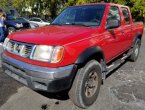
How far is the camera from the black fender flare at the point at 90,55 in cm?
361

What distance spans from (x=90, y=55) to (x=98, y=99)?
1.05m

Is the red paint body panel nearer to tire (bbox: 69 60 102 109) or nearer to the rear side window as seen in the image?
the rear side window

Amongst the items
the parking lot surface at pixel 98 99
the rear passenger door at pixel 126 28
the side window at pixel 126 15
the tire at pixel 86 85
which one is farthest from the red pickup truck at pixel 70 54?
the side window at pixel 126 15

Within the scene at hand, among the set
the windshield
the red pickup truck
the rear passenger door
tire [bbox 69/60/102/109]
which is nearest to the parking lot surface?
tire [bbox 69/60/102/109]

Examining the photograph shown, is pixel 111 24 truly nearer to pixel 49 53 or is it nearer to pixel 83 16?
pixel 83 16

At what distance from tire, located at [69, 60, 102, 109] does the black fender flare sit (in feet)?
0.47

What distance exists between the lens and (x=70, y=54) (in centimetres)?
349

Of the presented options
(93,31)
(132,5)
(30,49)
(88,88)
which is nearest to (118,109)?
(88,88)

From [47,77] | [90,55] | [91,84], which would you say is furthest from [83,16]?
[47,77]

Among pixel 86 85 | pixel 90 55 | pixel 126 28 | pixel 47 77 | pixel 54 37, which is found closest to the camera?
pixel 47 77

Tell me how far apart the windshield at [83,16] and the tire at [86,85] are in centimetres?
98

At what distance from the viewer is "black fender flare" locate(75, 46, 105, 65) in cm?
361

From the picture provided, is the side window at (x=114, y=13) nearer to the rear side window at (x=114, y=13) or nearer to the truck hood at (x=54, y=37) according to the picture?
the rear side window at (x=114, y=13)

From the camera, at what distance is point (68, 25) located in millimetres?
4672
